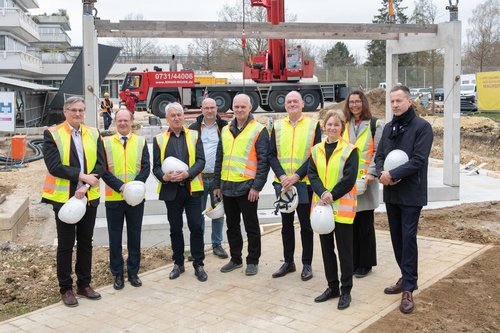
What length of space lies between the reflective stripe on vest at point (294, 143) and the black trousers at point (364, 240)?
0.67 m

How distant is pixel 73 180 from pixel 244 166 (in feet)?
5.54

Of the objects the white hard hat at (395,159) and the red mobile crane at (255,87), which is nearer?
the white hard hat at (395,159)

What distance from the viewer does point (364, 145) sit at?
→ 5.59 metres

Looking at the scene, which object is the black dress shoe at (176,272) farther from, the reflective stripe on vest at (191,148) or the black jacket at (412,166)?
the black jacket at (412,166)

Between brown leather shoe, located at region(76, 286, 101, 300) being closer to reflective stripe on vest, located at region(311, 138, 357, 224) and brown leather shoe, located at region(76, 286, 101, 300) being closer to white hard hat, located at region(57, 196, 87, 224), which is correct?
white hard hat, located at region(57, 196, 87, 224)

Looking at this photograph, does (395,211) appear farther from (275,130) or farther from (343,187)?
(275,130)

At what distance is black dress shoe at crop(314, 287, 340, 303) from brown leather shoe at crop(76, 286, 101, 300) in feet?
6.67

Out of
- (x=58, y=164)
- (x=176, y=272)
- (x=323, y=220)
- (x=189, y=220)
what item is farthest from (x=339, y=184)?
(x=58, y=164)

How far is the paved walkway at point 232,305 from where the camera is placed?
15.0 feet

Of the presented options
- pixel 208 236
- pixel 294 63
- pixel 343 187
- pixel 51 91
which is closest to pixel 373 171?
pixel 343 187

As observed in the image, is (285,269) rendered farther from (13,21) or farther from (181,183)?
(13,21)

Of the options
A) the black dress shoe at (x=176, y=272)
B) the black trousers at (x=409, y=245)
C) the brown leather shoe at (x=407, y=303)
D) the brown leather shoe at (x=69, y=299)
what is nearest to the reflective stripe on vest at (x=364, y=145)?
the black trousers at (x=409, y=245)

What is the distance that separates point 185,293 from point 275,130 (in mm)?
1836

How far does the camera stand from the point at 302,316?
4.70 meters
